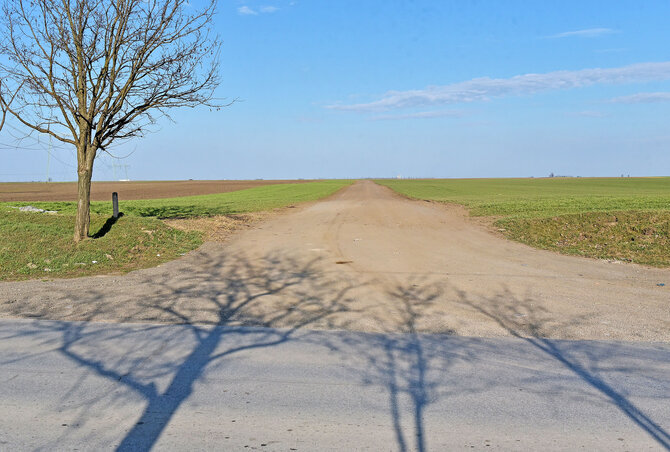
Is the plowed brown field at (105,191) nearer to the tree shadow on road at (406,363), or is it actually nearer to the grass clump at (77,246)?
the grass clump at (77,246)

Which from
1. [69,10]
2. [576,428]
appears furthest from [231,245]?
[576,428]

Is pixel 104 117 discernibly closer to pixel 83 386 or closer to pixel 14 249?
pixel 14 249

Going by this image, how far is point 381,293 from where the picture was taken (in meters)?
9.15

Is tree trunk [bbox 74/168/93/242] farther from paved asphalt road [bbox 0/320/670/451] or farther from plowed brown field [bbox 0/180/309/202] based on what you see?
plowed brown field [bbox 0/180/309/202]

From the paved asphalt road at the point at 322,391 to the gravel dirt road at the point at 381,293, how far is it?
31.1 inches

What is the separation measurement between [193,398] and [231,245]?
1071 cm

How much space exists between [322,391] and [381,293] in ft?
14.8

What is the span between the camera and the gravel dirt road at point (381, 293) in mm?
7258

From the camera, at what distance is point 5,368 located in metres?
5.23

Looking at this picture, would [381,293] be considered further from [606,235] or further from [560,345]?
[606,235]

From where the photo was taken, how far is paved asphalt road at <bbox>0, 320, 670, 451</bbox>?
3854 mm

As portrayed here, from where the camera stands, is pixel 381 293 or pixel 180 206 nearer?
pixel 381 293

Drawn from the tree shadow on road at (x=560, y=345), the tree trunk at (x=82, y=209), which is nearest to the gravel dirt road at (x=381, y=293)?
the tree shadow on road at (x=560, y=345)

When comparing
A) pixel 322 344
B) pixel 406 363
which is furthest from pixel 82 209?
pixel 406 363
